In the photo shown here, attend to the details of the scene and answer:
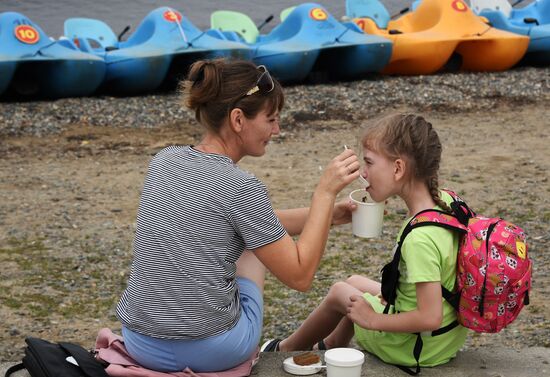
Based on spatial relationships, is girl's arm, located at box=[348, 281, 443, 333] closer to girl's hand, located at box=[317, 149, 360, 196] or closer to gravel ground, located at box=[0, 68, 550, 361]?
girl's hand, located at box=[317, 149, 360, 196]

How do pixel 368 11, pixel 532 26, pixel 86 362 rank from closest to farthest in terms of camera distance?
pixel 86 362
pixel 532 26
pixel 368 11

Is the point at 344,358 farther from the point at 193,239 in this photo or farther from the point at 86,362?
the point at 86,362

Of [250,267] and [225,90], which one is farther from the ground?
[225,90]

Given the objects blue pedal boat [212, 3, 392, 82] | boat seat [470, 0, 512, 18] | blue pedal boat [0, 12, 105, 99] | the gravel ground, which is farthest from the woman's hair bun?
boat seat [470, 0, 512, 18]

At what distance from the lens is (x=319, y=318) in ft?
11.5

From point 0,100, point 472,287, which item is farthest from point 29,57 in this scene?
point 472,287

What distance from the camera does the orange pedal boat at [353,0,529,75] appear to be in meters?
11.7

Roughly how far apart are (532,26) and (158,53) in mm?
5422

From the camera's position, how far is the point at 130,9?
64.7 feet

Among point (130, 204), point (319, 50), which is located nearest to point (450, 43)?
point (319, 50)

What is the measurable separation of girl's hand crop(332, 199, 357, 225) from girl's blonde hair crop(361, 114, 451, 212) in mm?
362

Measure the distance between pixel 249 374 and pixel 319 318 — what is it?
47 cm

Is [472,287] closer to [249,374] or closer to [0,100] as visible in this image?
[249,374]

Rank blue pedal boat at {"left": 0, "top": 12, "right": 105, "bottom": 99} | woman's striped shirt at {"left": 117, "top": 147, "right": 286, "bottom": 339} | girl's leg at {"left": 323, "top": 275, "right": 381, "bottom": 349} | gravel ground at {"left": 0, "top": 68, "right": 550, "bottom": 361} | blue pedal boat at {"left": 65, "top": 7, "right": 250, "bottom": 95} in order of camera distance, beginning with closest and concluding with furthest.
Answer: woman's striped shirt at {"left": 117, "top": 147, "right": 286, "bottom": 339} < girl's leg at {"left": 323, "top": 275, "right": 381, "bottom": 349} < gravel ground at {"left": 0, "top": 68, "right": 550, "bottom": 361} < blue pedal boat at {"left": 0, "top": 12, "right": 105, "bottom": 99} < blue pedal boat at {"left": 65, "top": 7, "right": 250, "bottom": 95}
